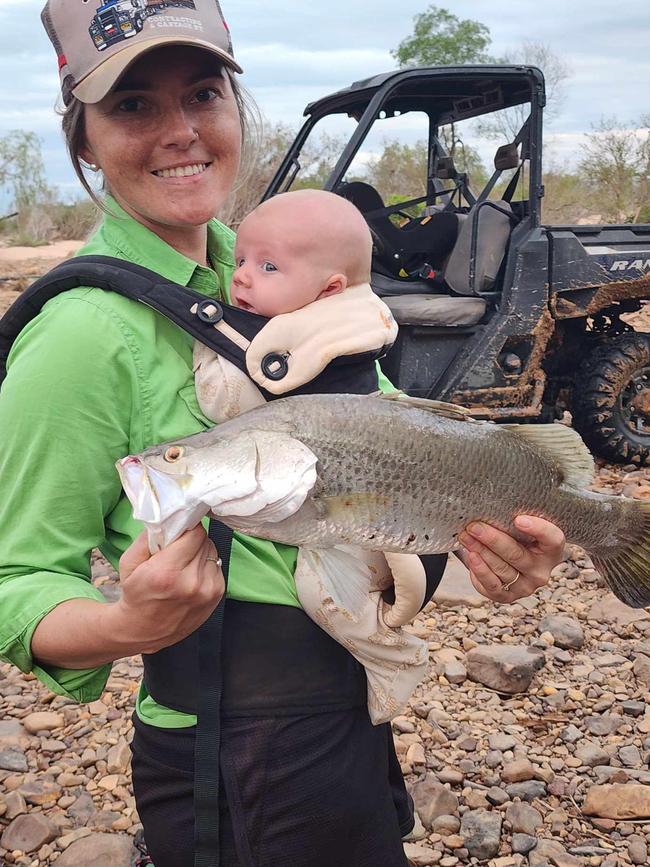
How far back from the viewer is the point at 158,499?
1349 mm

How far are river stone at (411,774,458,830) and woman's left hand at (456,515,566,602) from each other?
68.4 inches

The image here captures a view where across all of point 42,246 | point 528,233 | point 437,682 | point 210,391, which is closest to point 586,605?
point 437,682

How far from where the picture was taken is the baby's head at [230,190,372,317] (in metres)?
1.98

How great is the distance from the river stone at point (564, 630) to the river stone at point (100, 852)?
247cm

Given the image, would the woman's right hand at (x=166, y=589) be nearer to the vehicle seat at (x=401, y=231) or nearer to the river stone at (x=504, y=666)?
the river stone at (x=504, y=666)

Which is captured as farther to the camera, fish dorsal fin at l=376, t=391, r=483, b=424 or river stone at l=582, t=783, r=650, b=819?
river stone at l=582, t=783, r=650, b=819

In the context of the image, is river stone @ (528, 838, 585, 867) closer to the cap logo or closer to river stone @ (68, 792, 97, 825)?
river stone @ (68, 792, 97, 825)

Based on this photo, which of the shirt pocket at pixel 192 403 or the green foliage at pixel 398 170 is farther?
the green foliage at pixel 398 170

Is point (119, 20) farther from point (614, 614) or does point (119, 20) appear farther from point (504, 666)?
point (614, 614)

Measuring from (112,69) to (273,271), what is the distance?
0.54 m

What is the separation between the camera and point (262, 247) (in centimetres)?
204

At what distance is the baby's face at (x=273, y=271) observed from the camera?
6.47 feet

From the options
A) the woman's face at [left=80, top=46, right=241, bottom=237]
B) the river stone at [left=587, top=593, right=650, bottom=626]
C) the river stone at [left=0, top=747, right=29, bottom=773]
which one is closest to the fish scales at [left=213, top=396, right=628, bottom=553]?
the woman's face at [left=80, top=46, right=241, bottom=237]

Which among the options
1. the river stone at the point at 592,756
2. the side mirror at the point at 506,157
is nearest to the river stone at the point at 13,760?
the river stone at the point at 592,756
